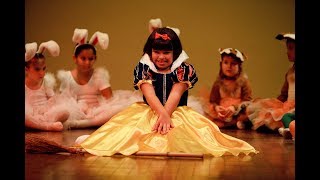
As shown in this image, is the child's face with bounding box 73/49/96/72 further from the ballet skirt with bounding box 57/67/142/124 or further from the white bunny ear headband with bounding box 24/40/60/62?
the white bunny ear headband with bounding box 24/40/60/62

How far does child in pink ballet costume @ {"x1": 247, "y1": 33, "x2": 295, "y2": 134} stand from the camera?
4.52 meters

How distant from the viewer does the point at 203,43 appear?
17.8 ft

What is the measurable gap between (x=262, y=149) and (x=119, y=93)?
1944mm

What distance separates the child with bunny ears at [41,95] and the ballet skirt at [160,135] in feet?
3.90

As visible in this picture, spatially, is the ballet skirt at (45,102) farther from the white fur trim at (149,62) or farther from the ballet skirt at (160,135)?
the white fur trim at (149,62)

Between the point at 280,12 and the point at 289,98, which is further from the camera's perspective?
the point at 280,12

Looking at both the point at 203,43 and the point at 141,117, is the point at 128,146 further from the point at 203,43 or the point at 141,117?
the point at 203,43

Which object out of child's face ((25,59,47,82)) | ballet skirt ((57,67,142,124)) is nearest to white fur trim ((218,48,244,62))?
ballet skirt ((57,67,142,124))

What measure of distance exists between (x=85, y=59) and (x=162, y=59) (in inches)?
67.2

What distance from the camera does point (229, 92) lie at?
5039mm

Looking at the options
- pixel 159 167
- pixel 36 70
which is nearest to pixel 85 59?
pixel 36 70

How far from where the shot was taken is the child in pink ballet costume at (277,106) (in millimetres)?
4520
